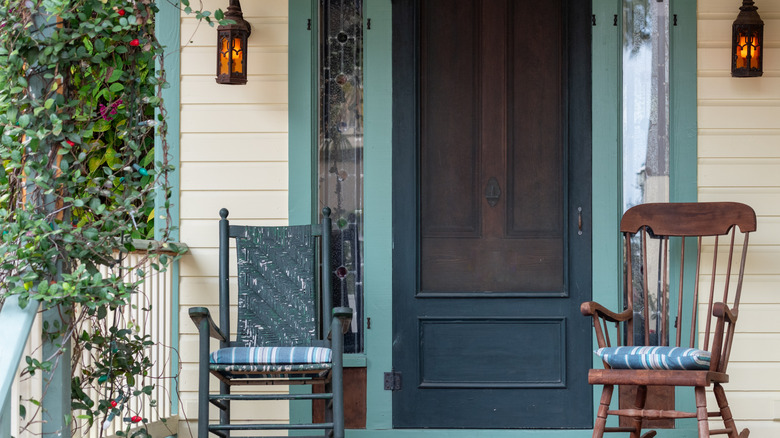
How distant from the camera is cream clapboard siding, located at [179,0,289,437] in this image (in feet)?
13.3

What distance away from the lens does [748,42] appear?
3.90 metres

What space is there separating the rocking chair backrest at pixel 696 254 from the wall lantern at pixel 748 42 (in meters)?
0.68

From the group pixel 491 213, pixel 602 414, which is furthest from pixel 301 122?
pixel 602 414

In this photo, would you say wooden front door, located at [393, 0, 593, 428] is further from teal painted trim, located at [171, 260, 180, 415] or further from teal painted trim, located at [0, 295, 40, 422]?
teal painted trim, located at [0, 295, 40, 422]

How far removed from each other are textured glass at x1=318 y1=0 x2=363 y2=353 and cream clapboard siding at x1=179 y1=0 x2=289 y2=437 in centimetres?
20

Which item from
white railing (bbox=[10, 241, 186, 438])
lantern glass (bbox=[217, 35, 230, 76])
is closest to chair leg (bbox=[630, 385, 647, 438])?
white railing (bbox=[10, 241, 186, 438])

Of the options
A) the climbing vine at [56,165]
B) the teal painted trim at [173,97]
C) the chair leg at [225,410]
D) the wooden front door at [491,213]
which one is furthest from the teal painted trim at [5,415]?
the wooden front door at [491,213]

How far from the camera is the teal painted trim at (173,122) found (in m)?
4.02

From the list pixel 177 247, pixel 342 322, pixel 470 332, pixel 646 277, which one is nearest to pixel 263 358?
pixel 342 322

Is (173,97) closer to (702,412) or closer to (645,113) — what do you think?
(645,113)

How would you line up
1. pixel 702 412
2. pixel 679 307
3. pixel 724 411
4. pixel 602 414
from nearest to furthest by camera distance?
pixel 702 412, pixel 602 414, pixel 724 411, pixel 679 307

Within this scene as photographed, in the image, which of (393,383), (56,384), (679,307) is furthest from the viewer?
(393,383)

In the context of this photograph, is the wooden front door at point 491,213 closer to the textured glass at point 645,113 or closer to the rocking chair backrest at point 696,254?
the textured glass at point 645,113

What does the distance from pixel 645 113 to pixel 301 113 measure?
5.17 feet
